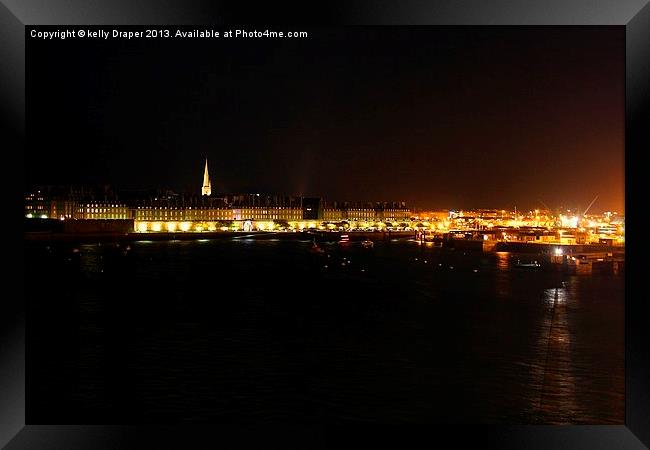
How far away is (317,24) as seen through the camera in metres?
1.96

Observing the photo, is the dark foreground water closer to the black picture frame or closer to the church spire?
the black picture frame

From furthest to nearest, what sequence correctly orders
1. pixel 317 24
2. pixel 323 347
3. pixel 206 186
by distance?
pixel 206 186, pixel 323 347, pixel 317 24

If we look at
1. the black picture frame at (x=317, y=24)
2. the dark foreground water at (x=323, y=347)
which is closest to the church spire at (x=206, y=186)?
the dark foreground water at (x=323, y=347)

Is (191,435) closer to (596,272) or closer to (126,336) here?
(126,336)

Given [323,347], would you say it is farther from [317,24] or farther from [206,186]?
[206,186]

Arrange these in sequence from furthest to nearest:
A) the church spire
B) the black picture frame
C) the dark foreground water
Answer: the church spire, the dark foreground water, the black picture frame

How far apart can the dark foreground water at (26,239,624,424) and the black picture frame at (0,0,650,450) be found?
2308 millimetres

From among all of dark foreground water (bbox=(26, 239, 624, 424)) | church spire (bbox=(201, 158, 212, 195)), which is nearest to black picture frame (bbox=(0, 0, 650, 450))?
dark foreground water (bbox=(26, 239, 624, 424))

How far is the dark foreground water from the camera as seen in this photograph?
4609 mm

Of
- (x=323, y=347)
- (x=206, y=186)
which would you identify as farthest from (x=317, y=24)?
(x=206, y=186)

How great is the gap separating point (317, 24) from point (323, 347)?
5497mm

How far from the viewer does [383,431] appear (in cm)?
202

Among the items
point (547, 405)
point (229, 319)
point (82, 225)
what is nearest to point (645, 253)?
point (547, 405)

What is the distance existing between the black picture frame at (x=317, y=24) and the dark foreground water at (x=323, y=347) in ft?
7.57
